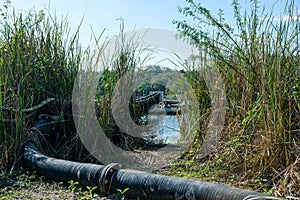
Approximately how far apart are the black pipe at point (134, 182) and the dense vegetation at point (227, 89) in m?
0.29

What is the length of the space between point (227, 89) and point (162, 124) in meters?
1.42

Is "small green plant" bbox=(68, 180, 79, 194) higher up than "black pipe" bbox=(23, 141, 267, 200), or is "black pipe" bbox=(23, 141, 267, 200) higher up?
"black pipe" bbox=(23, 141, 267, 200)

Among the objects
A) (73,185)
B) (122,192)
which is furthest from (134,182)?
(73,185)

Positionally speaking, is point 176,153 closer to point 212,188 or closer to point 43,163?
point 43,163

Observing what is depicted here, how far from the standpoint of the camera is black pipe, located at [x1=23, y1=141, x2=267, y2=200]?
6.72 feet

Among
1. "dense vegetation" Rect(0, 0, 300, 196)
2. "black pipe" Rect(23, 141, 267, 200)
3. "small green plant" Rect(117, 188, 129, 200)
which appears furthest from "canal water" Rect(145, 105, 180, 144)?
"small green plant" Rect(117, 188, 129, 200)

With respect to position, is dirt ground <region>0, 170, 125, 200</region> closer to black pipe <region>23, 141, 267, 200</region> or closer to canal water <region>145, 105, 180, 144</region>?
black pipe <region>23, 141, 267, 200</region>

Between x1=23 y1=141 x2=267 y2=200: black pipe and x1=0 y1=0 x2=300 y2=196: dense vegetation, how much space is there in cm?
29

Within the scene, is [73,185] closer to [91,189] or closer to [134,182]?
[91,189]

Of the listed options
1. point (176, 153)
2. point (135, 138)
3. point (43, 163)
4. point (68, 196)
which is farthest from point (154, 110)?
point (68, 196)

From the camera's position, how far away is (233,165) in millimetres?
2814

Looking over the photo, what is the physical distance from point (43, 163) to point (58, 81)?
1.26 metres

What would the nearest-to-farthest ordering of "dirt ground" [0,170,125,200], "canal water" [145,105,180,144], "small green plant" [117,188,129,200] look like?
"small green plant" [117,188,129,200], "dirt ground" [0,170,125,200], "canal water" [145,105,180,144]

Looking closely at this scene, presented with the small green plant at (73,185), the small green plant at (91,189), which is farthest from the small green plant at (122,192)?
the small green plant at (73,185)
